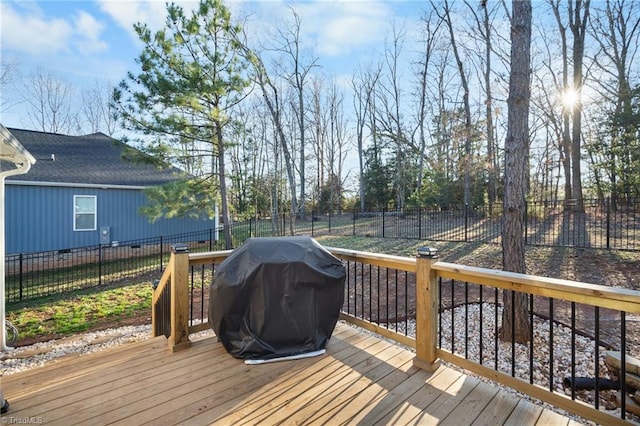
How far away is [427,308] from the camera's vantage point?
91.7 inches

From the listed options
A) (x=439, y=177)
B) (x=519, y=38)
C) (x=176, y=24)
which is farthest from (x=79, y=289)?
(x=439, y=177)

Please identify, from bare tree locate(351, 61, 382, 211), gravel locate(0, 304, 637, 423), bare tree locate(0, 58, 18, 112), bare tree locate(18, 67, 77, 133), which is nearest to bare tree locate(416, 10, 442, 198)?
bare tree locate(351, 61, 382, 211)

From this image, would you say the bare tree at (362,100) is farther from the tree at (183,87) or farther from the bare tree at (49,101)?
the bare tree at (49,101)

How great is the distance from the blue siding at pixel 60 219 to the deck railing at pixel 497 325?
8.11 m

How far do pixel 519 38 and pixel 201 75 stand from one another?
700 centimetres

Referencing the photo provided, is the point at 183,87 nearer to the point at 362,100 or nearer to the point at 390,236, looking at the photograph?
the point at 390,236

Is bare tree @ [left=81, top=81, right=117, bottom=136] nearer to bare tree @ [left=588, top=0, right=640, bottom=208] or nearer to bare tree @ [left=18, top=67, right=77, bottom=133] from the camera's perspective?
bare tree @ [left=18, top=67, right=77, bottom=133]

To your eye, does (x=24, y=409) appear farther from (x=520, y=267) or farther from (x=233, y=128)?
(x=233, y=128)

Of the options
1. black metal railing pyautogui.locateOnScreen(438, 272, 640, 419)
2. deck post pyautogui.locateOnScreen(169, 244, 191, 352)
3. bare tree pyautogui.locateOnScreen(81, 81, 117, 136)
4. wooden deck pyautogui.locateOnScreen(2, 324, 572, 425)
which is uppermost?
bare tree pyautogui.locateOnScreen(81, 81, 117, 136)

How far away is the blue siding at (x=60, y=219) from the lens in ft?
28.8

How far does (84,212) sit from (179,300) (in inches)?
375

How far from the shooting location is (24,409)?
1894mm

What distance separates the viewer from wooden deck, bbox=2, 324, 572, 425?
181 centimetres

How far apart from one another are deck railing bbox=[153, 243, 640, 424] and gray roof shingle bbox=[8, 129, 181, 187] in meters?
7.71
